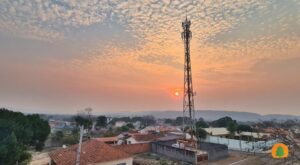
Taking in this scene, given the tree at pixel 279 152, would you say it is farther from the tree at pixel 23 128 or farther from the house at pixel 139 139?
the house at pixel 139 139

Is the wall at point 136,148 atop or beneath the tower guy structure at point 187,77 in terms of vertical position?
beneath

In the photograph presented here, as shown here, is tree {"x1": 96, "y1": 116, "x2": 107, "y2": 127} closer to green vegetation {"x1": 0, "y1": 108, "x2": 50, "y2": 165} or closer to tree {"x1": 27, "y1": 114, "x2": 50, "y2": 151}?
green vegetation {"x1": 0, "y1": 108, "x2": 50, "y2": 165}

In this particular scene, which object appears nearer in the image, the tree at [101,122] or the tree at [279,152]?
the tree at [279,152]

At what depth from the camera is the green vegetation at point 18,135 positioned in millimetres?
18062

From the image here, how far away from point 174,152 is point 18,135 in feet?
56.9

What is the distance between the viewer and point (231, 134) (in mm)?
47812

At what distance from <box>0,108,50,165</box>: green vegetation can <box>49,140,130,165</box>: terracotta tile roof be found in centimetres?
298

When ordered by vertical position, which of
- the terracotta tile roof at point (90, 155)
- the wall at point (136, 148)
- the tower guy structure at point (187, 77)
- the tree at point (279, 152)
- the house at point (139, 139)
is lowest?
the wall at point (136, 148)

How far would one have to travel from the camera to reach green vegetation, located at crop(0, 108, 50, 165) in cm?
1806

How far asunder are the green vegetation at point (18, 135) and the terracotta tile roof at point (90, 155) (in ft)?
9.77

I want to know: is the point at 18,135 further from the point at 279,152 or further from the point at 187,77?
the point at 279,152

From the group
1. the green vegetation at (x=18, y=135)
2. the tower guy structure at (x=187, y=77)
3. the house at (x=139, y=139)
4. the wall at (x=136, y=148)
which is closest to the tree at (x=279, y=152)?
the tower guy structure at (x=187, y=77)

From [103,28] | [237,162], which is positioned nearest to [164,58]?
[103,28]

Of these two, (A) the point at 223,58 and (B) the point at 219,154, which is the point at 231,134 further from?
(A) the point at 223,58
